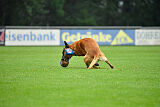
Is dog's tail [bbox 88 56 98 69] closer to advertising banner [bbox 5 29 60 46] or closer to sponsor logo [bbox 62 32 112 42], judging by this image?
sponsor logo [bbox 62 32 112 42]

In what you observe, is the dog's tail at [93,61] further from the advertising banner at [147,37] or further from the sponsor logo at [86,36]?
the advertising banner at [147,37]

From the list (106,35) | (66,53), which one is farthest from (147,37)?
(66,53)

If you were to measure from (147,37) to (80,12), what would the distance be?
29707 mm

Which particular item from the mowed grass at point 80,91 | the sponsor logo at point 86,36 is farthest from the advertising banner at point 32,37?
the mowed grass at point 80,91

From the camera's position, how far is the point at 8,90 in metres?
8.24

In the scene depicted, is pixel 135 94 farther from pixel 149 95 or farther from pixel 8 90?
pixel 8 90

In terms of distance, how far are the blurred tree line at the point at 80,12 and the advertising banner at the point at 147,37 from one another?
20315 millimetres

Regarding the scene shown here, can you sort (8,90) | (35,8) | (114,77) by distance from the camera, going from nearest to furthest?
(8,90) < (114,77) < (35,8)

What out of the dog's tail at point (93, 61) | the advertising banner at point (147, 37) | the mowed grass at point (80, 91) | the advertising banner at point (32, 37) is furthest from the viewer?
the advertising banner at point (147, 37)

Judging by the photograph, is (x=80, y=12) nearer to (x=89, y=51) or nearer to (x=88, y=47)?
(x=88, y=47)

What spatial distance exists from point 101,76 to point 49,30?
26.4 meters

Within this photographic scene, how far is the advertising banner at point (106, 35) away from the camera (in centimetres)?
3728

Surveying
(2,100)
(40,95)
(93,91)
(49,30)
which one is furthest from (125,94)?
(49,30)

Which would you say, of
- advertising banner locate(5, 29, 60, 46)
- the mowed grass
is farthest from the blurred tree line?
the mowed grass
